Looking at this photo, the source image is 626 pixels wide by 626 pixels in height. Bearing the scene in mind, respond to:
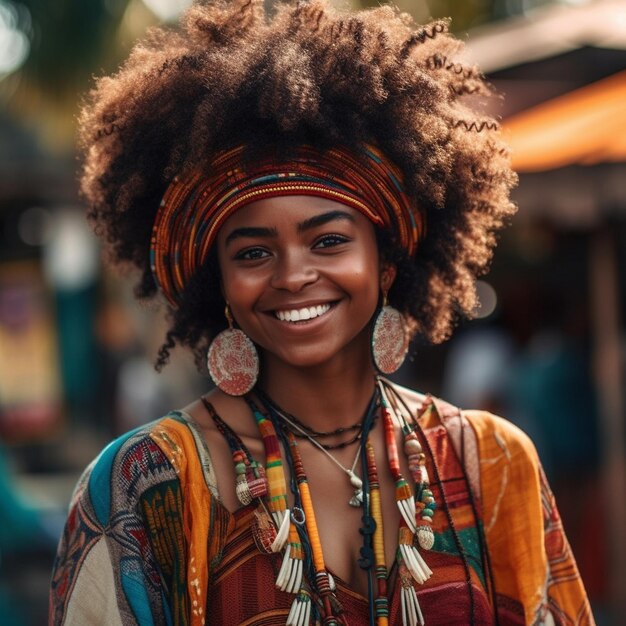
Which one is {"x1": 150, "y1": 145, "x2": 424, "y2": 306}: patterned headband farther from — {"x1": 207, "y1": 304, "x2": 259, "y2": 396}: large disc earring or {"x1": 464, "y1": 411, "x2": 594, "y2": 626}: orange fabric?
{"x1": 464, "y1": 411, "x2": 594, "y2": 626}: orange fabric

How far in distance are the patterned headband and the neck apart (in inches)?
13.6

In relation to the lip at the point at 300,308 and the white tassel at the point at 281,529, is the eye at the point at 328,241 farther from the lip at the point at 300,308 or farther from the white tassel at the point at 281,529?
the white tassel at the point at 281,529

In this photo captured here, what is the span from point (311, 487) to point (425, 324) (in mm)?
661

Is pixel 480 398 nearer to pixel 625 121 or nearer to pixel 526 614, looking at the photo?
pixel 625 121

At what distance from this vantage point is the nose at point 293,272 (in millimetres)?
2586

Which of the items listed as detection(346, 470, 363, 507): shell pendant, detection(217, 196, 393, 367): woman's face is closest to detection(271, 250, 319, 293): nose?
detection(217, 196, 393, 367): woman's face

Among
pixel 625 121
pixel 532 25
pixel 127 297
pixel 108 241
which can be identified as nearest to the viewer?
pixel 108 241

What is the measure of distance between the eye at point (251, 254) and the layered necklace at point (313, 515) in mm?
365

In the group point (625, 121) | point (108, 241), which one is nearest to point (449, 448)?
point (108, 241)

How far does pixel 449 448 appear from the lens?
2838 mm

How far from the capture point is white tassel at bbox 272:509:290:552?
2533 millimetres

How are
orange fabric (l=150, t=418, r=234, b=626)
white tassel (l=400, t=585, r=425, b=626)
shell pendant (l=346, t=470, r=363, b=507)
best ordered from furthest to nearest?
shell pendant (l=346, t=470, r=363, b=507), white tassel (l=400, t=585, r=425, b=626), orange fabric (l=150, t=418, r=234, b=626)

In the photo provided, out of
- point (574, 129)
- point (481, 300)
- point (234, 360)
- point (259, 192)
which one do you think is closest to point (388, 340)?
point (234, 360)

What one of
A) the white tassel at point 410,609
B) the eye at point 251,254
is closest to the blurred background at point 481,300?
the eye at point 251,254
